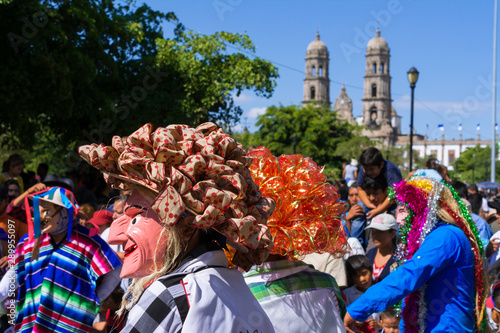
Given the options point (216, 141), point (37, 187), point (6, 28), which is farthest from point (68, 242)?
point (6, 28)

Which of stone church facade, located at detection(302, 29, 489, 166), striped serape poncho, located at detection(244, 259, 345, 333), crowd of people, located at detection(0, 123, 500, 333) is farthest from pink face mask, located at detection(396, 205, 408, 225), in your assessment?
stone church facade, located at detection(302, 29, 489, 166)

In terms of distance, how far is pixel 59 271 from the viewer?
3920 mm

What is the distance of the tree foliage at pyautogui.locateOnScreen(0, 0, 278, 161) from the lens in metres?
10.7

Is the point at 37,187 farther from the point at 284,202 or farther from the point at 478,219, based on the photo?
the point at 478,219

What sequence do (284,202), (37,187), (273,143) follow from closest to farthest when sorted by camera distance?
(284,202)
(37,187)
(273,143)

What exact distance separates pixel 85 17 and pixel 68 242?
351 inches

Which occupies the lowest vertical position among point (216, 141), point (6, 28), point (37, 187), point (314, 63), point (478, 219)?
point (478, 219)

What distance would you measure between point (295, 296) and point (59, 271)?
1983 mm

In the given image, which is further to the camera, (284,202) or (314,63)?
(314,63)

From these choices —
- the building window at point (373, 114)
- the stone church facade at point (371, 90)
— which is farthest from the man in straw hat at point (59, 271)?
the building window at point (373, 114)

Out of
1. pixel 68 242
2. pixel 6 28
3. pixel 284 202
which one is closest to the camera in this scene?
pixel 284 202

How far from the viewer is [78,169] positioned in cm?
1308

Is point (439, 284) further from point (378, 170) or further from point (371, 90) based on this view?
point (371, 90)

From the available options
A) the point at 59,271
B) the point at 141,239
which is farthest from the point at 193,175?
the point at 59,271
